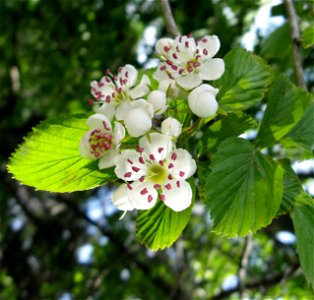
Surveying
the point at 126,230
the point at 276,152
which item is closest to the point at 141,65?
the point at 276,152

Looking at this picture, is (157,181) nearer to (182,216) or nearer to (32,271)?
(182,216)

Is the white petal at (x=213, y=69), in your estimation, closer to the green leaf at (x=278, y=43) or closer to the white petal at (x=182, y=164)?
the white petal at (x=182, y=164)

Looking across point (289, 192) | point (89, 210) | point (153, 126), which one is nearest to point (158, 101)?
point (153, 126)

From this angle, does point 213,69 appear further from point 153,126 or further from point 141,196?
point 141,196

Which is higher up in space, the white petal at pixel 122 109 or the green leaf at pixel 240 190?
the white petal at pixel 122 109

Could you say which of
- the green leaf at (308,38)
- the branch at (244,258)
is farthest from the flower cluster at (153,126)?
the branch at (244,258)

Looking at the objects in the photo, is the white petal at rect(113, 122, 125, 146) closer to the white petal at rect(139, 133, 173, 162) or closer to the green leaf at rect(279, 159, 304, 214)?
the white petal at rect(139, 133, 173, 162)
